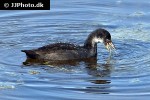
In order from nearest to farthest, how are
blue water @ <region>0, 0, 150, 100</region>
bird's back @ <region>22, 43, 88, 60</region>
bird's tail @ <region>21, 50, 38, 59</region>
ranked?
blue water @ <region>0, 0, 150, 100</region>, bird's tail @ <region>21, 50, 38, 59</region>, bird's back @ <region>22, 43, 88, 60</region>

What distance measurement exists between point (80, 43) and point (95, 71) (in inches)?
91.0

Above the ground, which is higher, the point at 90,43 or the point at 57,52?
the point at 90,43

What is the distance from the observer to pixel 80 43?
15859 millimetres

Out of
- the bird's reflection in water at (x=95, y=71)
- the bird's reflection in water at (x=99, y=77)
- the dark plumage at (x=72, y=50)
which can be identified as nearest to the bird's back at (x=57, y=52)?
the dark plumage at (x=72, y=50)

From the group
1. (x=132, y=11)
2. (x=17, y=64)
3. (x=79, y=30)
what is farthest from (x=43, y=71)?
(x=132, y=11)

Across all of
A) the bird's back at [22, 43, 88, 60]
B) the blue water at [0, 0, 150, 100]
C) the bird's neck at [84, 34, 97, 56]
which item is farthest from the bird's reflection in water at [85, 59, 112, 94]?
the bird's neck at [84, 34, 97, 56]

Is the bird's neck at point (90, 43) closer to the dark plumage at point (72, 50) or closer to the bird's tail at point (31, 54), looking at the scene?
the dark plumage at point (72, 50)

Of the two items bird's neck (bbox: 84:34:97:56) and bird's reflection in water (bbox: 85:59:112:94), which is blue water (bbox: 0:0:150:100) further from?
bird's neck (bbox: 84:34:97:56)

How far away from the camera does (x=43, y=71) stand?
13445mm

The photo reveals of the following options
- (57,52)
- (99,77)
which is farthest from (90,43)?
(99,77)

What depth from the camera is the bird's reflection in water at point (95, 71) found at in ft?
40.6

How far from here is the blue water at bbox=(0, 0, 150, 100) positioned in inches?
476

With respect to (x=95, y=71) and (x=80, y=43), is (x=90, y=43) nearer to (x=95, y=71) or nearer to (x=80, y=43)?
(x=80, y=43)

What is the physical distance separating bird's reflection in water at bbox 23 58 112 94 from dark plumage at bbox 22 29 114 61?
154 millimetres
